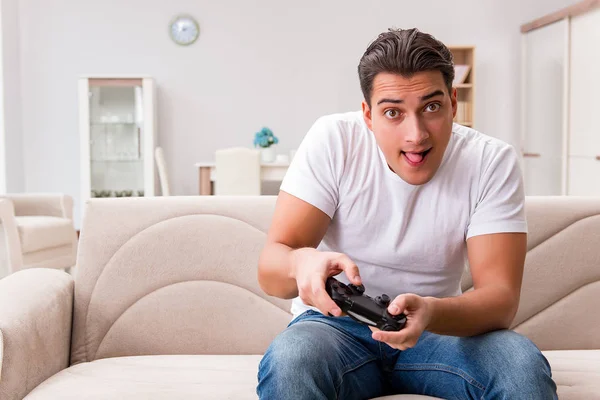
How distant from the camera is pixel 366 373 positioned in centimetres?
145

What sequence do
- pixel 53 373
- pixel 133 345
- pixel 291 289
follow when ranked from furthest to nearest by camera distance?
pixel 133 345 → pixel 53 373 → pixel 291 289

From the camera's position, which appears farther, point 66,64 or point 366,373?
point 66,64

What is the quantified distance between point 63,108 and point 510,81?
13.0 feet

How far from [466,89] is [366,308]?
5.82 meters

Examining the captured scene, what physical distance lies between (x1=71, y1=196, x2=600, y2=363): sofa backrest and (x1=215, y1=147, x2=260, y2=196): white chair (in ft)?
11.0

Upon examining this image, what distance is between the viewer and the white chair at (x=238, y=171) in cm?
532

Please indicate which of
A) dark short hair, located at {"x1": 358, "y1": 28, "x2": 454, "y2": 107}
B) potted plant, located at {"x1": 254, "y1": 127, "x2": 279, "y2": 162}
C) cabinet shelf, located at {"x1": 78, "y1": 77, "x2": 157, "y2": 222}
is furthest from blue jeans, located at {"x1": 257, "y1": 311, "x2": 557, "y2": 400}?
cabinet shelf, located at {"x1": 78, "y1": 77, "x2": 157, "y2": 222}

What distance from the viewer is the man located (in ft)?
4.30

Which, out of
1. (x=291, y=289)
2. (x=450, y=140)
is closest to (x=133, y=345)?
(x=291, y=289)

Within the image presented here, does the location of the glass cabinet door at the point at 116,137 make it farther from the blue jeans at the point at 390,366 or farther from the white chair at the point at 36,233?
the blue jeans at the point at 390,366

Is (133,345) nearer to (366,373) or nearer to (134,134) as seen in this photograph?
(366,373)

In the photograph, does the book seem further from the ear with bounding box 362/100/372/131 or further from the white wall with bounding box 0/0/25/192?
the ear with bounding box 362/100/372/131

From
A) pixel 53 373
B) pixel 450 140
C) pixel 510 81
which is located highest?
pixel 510 81

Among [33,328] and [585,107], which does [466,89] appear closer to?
[585,107]
